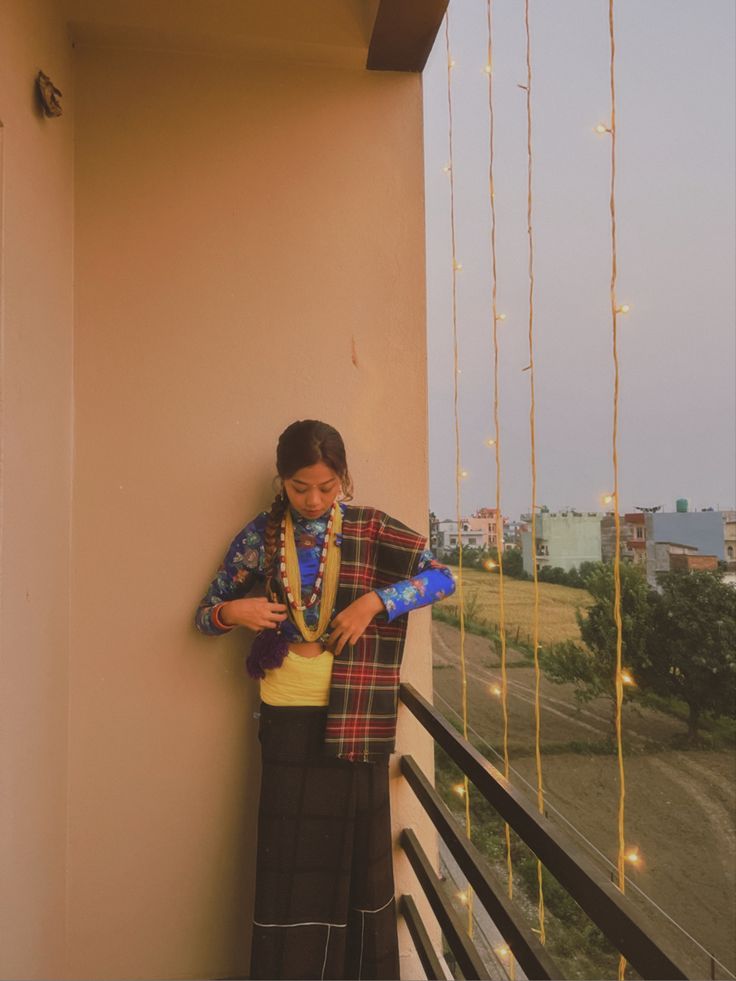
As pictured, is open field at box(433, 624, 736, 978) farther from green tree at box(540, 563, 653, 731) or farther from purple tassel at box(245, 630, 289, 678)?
purple tassel at box(245, 630, 289, 678)

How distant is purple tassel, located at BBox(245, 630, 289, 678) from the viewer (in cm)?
134

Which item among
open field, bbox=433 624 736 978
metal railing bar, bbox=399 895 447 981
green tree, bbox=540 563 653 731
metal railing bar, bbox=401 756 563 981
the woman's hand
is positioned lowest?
open field, bbox=433 624 736 978

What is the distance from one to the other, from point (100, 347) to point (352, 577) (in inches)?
37.4

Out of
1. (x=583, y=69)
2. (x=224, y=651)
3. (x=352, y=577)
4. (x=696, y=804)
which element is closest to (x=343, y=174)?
(x=352, y=577)

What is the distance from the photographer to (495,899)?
932 mm

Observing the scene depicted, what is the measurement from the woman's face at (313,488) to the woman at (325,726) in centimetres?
1

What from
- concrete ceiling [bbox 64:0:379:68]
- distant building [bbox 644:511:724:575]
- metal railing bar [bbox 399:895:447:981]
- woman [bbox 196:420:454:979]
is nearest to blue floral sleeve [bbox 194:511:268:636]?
woman [bbox 196:420:454:979]

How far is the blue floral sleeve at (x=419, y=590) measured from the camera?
1.26m

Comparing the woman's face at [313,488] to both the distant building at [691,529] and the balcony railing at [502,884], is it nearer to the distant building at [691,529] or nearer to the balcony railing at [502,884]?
the balcony railing at [502,884]

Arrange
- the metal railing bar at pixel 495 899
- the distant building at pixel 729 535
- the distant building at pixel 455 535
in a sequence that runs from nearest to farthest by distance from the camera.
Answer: the metal railing bar at pixel 495 899, the distant building at pixel 455 535, the distant building at pixel 729 535

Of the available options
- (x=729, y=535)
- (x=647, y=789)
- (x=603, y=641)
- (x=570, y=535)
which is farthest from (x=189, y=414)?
(x=647, y=789)

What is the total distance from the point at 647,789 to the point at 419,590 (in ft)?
37.0

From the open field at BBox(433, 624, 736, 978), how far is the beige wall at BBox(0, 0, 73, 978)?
251 inches

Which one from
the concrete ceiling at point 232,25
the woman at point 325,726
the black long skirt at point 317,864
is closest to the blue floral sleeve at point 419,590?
the woman at point 325,726
